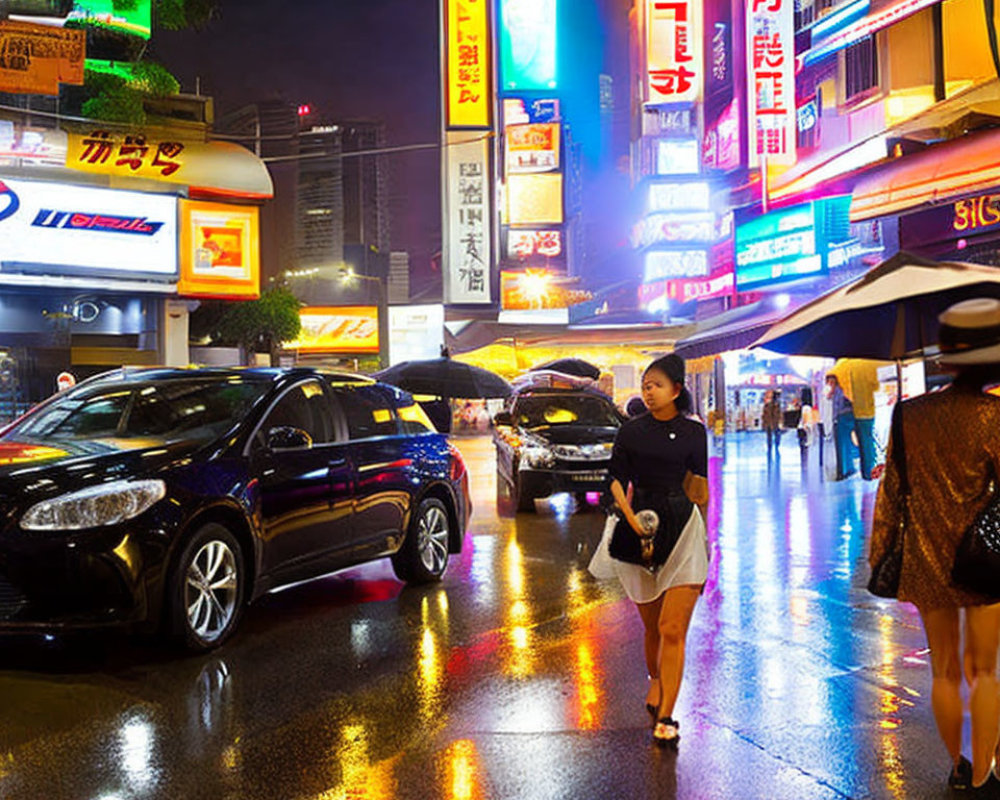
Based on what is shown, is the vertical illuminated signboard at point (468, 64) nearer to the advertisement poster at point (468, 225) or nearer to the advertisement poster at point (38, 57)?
the advertisement poster at point (468, 225)

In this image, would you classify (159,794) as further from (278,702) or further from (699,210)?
(699,210)

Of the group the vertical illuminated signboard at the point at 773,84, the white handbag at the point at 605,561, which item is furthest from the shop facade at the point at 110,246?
the white handbag at the point at 605,561

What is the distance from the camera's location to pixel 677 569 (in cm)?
503

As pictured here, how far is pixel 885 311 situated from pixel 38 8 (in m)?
24.0

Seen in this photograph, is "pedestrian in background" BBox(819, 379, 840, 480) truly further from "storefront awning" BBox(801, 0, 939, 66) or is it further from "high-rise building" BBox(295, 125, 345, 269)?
"high-rise building" BBox(295, 125, 345, 269)

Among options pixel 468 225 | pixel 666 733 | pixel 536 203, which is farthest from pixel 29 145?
pixel 536 203

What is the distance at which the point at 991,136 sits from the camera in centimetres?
1359

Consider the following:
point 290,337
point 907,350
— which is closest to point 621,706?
point 907,350

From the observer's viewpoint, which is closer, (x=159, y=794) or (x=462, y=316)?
(x=159, y=794)

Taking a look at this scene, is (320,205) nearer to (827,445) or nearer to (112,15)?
(827,445)

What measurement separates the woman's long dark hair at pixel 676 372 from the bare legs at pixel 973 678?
1444mm

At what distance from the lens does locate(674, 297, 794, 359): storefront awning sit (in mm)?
26688

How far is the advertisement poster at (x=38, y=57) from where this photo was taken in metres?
19.0

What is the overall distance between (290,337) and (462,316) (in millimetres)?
14941
